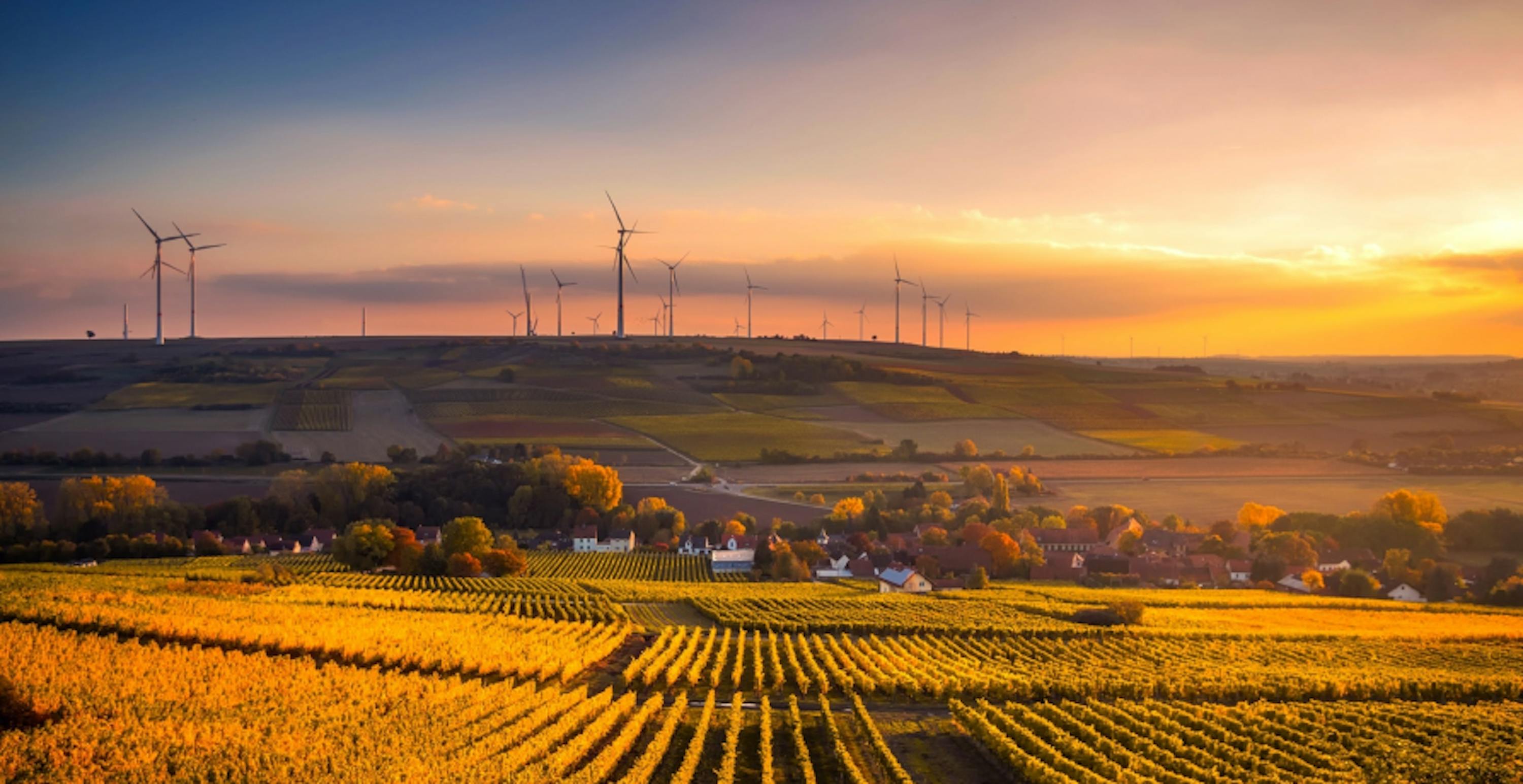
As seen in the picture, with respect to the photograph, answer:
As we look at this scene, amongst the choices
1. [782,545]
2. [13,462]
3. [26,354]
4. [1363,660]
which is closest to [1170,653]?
[1363,660]

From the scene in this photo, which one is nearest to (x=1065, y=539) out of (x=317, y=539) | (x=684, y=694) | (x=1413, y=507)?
(x=1413, y=507)

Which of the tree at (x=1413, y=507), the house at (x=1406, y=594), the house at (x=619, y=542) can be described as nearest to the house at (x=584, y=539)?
the house at (x=619, y=542)

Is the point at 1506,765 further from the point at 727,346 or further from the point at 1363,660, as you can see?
the point at 727,346

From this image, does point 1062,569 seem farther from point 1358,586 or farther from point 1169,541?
point 1358,586

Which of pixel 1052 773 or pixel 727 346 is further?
pixel 727 346

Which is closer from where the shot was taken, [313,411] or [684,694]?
[684,694]

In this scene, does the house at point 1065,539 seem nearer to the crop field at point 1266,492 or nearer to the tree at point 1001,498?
the tree at point 1001,498

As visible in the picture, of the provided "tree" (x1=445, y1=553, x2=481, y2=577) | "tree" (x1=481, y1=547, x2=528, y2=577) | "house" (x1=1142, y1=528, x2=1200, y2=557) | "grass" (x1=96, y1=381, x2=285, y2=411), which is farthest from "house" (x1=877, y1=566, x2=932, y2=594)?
"grass" (x1=96, y1=381, x2=285, y2=411)
